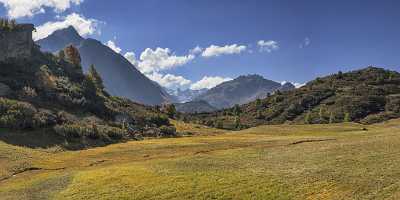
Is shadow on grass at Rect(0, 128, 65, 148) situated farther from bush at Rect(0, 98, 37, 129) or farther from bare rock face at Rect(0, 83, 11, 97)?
bare rock face at Rect(0, 83, 11, 97)

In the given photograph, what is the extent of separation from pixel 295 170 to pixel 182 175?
11.3 meters

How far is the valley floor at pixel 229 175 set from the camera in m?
39.8

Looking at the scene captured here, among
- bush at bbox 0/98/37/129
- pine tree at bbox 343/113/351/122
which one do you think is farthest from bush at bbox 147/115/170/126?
pine tree at bbox 343/113/351/122

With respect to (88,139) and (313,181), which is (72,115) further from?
(313,181)

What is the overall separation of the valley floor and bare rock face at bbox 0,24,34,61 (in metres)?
103

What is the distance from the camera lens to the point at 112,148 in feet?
277

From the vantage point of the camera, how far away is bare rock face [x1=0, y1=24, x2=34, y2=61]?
164m

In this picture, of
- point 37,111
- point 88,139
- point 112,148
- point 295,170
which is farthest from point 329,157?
Answer: point 37,111

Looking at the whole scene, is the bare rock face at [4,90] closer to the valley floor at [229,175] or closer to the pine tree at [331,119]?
the valley floor at [229,175]

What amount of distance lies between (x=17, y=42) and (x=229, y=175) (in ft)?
476

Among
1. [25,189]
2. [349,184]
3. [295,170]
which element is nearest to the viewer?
[349,184]

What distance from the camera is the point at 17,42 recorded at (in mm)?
173500

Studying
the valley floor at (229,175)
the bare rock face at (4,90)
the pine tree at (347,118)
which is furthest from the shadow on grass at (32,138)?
the pine tree at (347,118)

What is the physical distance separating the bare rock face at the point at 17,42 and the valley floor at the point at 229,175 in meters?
103
